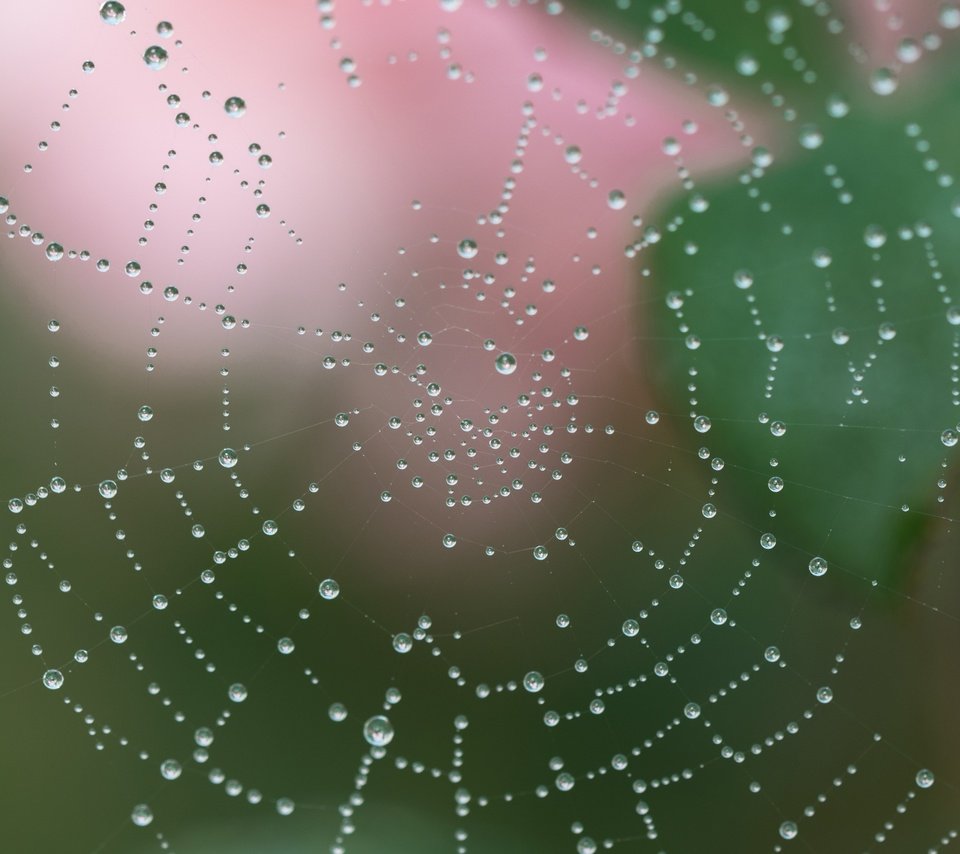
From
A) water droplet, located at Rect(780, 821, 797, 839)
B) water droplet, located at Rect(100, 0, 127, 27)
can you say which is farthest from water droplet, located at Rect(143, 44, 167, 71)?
water droplet, located at Rect(780, 821, 797, 839)

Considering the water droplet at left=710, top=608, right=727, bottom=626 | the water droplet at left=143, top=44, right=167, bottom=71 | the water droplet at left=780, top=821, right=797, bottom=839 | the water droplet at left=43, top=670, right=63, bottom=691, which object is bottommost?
the water droplet at left=43, top=670, right=63, bottom=691

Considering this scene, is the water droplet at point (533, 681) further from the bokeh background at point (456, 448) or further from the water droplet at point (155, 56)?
the water droplet at point (155, 56)

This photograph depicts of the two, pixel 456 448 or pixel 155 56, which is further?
pixel 456 448

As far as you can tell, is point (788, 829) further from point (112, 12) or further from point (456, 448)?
point (112, 12)

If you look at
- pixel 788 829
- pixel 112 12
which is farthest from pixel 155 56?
pixel 788 829

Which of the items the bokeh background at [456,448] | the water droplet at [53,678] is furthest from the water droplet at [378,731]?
the water droplet at [53,678]

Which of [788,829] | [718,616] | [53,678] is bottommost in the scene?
[53,678]

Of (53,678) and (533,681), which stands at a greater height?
(533,681)

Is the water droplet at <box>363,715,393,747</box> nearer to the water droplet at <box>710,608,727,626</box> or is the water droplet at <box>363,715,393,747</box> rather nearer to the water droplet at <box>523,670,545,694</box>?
the water droplet at <box>523,670,545,694</box>

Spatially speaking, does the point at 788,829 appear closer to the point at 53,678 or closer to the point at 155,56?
the point at 53,678
